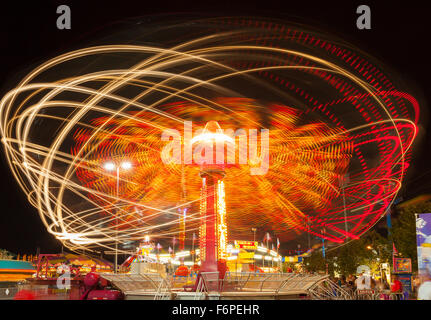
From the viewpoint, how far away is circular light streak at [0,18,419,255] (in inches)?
759

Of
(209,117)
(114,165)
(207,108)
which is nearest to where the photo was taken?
(207,108)

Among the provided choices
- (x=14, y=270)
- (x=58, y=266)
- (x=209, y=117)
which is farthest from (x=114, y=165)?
(x=14, y=270)

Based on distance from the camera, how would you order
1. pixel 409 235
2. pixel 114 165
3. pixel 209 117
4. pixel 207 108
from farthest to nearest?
pixel 409 235 → pixel 114 165 → pixel 209 117 → pixel 207 108

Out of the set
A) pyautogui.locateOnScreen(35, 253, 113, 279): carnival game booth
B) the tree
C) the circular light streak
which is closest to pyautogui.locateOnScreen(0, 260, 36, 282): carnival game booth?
pyautogui.locateOnScreen(35, 253, 113, 279): carnival game booth

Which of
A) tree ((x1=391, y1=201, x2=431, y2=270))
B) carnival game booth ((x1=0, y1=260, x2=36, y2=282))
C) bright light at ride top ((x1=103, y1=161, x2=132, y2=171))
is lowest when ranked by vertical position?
carnival game booth ((x1=0, y1=260, x2=36, y2=282))

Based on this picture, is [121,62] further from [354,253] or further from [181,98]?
[354,253]

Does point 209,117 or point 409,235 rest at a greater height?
point 209,117

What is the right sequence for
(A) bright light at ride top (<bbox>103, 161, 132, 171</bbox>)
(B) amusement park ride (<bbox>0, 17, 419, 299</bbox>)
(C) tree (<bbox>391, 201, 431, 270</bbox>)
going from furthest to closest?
(C) tree (<bbox>391, 201, 431, 270</bbox>) → (A) bright light at ride top (<bbox>103, 161, 132, 171</bbox>) → (B) amusement park ride (<bbox>0, 17, 419, 299</bbox>)

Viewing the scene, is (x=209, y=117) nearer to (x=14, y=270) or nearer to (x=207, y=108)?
(x=207, y=108)

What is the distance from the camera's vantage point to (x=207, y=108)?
22016 mm

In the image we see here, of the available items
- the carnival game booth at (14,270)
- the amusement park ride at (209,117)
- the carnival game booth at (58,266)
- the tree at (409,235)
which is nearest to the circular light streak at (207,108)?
the amusement park ride at (209,117)

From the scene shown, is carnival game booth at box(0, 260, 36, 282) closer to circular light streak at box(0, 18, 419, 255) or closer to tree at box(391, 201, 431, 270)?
circular light streak at box(0, 18, 419, 255)
